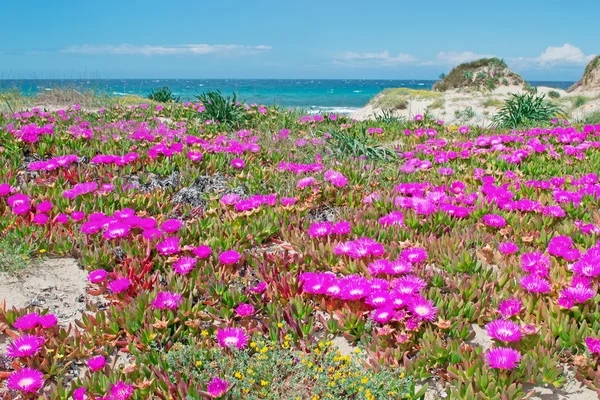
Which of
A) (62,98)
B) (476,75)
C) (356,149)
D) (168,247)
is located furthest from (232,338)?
(476,75)

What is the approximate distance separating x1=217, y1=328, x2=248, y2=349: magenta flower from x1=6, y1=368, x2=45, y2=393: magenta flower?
2.55 ft

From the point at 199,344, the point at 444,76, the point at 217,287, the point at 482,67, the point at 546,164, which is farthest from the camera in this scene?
the point at 444,76

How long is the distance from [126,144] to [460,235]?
3.79 meters

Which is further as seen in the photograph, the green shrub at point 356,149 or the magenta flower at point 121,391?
the green shrub at point 356,149

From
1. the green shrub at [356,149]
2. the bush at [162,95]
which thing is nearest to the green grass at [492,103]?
the bush at [162,95]

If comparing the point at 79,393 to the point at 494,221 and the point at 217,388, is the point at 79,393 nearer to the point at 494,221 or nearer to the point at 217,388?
the point at 217,388

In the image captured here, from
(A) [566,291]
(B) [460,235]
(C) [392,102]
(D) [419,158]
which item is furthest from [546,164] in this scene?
(C) [392,102]

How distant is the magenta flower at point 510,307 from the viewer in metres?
2.54

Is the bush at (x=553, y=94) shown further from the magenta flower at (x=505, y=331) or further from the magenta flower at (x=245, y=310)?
the magenta flower at (x=245, y=310)

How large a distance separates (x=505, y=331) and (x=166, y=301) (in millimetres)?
1642

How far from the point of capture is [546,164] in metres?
5.63

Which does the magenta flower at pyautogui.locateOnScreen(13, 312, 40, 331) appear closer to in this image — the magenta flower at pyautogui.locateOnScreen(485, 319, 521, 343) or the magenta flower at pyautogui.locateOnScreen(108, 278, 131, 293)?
the magenta flower at pyautogui.locateOnScreen(108, 278, 131, 293)

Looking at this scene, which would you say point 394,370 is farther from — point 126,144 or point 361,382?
point 126,144

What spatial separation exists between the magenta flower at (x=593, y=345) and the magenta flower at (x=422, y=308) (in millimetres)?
653
